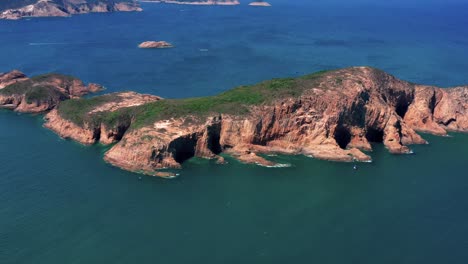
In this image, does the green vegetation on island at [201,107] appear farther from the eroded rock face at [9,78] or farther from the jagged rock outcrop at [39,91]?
the eroded rock face at [9,78]

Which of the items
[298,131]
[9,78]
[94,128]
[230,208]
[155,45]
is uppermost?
[155,45]

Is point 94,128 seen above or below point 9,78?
below

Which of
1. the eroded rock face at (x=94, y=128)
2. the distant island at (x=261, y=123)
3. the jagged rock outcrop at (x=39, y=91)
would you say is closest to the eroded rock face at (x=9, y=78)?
the jagged rock outcrop at (x=39, y=91)

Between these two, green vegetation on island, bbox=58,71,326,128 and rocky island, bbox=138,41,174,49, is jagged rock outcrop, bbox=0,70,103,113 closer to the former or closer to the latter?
green vegetation on island, bbox=58,71,326,128

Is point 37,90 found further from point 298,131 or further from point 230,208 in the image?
point 230,208

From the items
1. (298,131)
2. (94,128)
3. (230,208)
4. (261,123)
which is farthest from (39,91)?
(230,208)

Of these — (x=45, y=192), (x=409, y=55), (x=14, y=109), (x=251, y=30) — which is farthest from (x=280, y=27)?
(x=45, y=192)

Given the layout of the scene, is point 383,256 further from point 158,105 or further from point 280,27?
point 280,27
